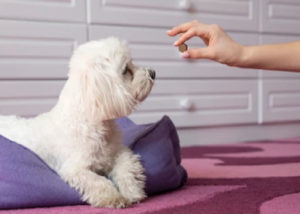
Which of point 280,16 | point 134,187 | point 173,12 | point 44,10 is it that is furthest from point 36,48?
point 280,16

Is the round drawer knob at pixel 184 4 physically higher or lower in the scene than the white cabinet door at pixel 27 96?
higher

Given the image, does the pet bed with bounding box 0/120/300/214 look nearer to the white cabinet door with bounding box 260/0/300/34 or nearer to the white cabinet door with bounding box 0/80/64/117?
the white cabinet door with bounding box 0/80/64/117

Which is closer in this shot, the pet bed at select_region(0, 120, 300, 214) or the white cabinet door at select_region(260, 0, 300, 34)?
the pet bed at select_region(0, 120, 300, 214)

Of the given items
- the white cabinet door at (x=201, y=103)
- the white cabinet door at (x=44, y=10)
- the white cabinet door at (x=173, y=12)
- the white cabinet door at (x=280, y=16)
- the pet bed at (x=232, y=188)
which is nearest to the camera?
the pet bed at (x=232, y=188)

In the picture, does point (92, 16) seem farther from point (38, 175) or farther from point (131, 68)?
point (38, 175)

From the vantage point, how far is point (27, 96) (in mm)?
1833

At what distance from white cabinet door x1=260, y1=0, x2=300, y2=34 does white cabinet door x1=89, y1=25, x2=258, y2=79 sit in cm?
23

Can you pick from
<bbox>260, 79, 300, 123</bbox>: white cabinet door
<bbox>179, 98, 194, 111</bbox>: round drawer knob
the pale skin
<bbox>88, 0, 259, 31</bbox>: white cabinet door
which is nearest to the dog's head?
the pale skin

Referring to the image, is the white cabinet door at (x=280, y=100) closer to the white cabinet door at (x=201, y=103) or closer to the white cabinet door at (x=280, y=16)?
the white cabinet door at (x=201, y=103)

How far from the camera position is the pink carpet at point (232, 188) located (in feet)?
3.35

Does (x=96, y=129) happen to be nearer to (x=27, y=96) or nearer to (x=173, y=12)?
(x=27, y=96)

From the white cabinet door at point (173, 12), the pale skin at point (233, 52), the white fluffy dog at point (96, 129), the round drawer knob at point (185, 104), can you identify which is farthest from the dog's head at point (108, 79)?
the round drawer knob at point (185, 104)

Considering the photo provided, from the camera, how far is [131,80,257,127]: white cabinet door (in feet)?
6.92

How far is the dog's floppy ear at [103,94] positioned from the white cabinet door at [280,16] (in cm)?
152
